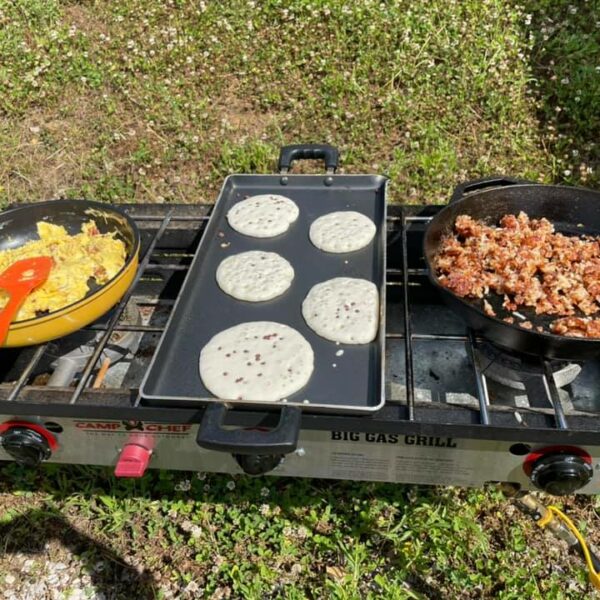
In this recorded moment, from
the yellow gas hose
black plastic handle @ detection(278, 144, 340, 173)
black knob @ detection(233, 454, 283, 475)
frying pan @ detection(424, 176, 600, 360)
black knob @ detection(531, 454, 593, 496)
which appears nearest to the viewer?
black knob @ detection(531, 454, 593, 496)

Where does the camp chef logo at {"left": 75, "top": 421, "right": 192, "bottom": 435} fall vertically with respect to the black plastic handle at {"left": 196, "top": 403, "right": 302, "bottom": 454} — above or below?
below

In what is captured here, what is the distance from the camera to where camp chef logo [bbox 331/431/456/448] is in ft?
5.97

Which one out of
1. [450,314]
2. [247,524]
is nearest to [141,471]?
[247,524]

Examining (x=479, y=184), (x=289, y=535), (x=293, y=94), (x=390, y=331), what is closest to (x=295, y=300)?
(x=390, y=331)

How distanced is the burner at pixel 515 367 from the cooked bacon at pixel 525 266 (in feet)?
0.46

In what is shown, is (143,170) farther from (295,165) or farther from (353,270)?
(353,270)

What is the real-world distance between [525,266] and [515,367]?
1.54 feet

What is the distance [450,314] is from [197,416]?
147cm

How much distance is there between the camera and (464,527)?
9.05ft

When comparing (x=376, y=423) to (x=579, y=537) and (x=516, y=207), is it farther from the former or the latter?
(x=516, y=207)

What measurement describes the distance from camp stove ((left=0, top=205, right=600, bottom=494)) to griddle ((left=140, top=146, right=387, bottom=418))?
→ 3.7 inches

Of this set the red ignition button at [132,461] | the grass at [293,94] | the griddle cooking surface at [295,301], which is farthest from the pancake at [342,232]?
the grass at [293,94]

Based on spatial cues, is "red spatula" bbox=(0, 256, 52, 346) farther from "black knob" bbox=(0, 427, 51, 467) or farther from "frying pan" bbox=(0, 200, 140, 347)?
"black knob" bbox=(0, 427, 51, 467)

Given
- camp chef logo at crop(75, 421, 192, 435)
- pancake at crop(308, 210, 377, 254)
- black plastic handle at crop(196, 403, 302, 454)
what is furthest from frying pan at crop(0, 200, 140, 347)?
pancake at crop(308, 210, 377, 254)
